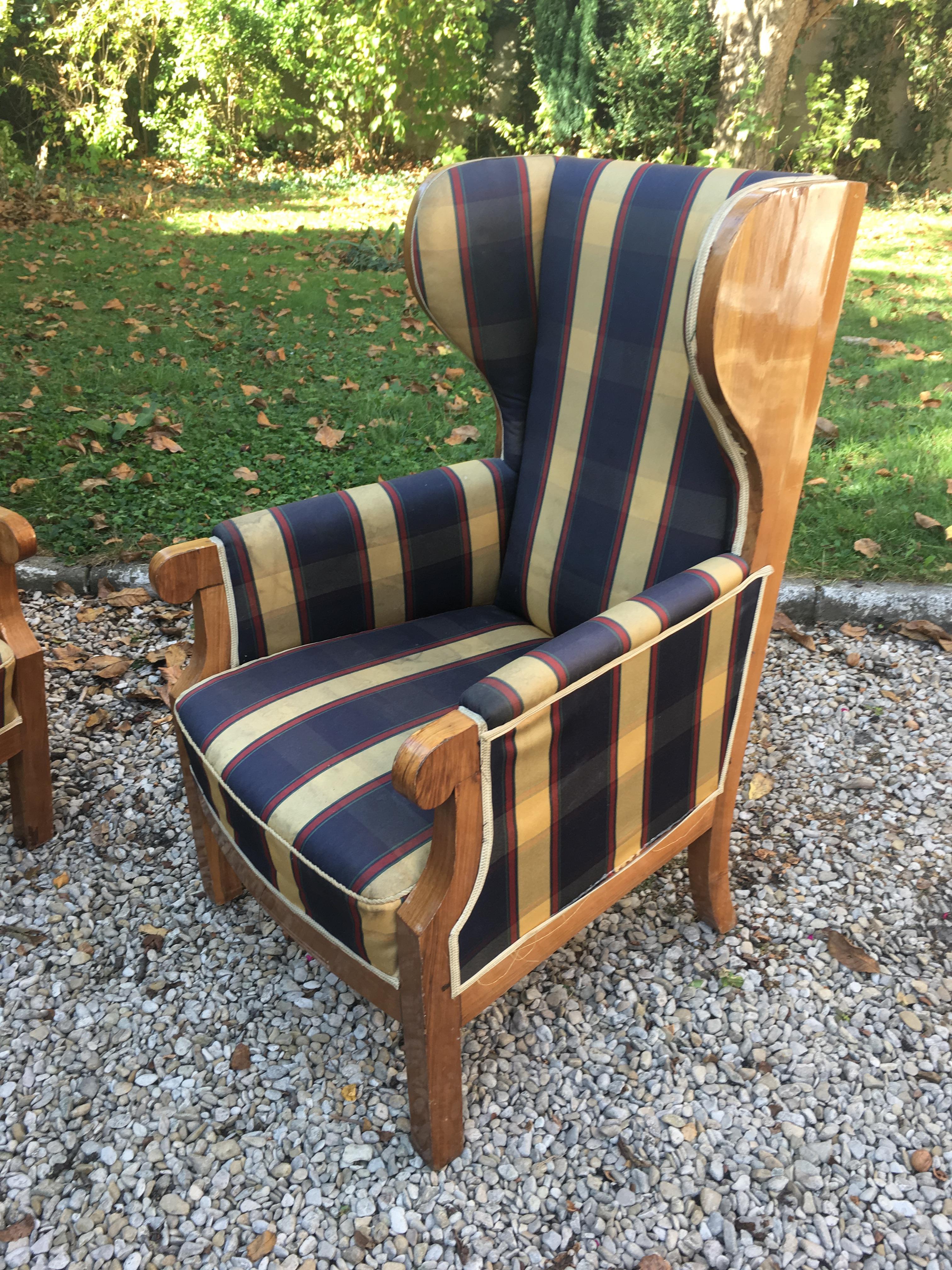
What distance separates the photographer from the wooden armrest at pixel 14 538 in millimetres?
2025

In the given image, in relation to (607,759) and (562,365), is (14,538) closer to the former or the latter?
(562,365)

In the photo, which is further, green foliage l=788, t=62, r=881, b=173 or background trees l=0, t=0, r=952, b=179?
green foliage l=788, t=62, r=881, b=173

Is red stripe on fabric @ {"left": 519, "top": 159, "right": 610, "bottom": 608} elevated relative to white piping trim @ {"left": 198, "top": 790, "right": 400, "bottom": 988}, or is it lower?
elevated

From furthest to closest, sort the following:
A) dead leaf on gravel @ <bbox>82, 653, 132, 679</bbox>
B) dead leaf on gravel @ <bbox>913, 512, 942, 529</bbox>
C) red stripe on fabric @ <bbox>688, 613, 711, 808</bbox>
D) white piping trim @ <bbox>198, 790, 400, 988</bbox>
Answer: dead leaf on gravel @ <bbox>913, 512, 942, 529</bbox>, dead leaf on gravel @ <bbox>82, 653, 132, 679</bbox>, red stripe on fabric @ <bbox>688, 613, 711, 808</bbox>, white piping trim @ <bbox>198, 790, 400, 988</bbox>

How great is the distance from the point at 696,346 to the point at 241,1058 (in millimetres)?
1524

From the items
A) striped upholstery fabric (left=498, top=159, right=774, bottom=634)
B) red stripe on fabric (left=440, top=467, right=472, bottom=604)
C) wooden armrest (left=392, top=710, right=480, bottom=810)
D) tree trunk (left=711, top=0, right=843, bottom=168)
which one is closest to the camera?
wooden armrest (left=392, top=710, right=480, bottom=810)

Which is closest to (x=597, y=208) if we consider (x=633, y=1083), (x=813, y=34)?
(x=633, y=1083)

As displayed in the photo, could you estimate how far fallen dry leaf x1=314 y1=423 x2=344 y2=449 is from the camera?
158 inches

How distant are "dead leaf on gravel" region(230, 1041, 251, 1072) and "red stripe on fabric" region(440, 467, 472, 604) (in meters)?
1.05

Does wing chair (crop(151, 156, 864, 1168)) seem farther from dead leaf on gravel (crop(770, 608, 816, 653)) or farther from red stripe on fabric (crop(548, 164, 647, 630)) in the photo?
dead leaf on gravel (crop(770, 608, 816, 653))

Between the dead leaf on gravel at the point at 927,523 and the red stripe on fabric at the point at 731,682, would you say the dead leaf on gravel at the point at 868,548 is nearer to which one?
the dead leaf on gravel at the point at 927,523

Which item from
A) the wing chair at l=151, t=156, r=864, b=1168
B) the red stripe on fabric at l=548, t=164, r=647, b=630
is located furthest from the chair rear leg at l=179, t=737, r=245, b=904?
the red stripe on fabric at l=548, t=164, r=647, b=630

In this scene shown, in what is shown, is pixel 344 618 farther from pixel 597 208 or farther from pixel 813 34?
pixel 813 34

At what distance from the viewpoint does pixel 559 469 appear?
Result: 204 cm
